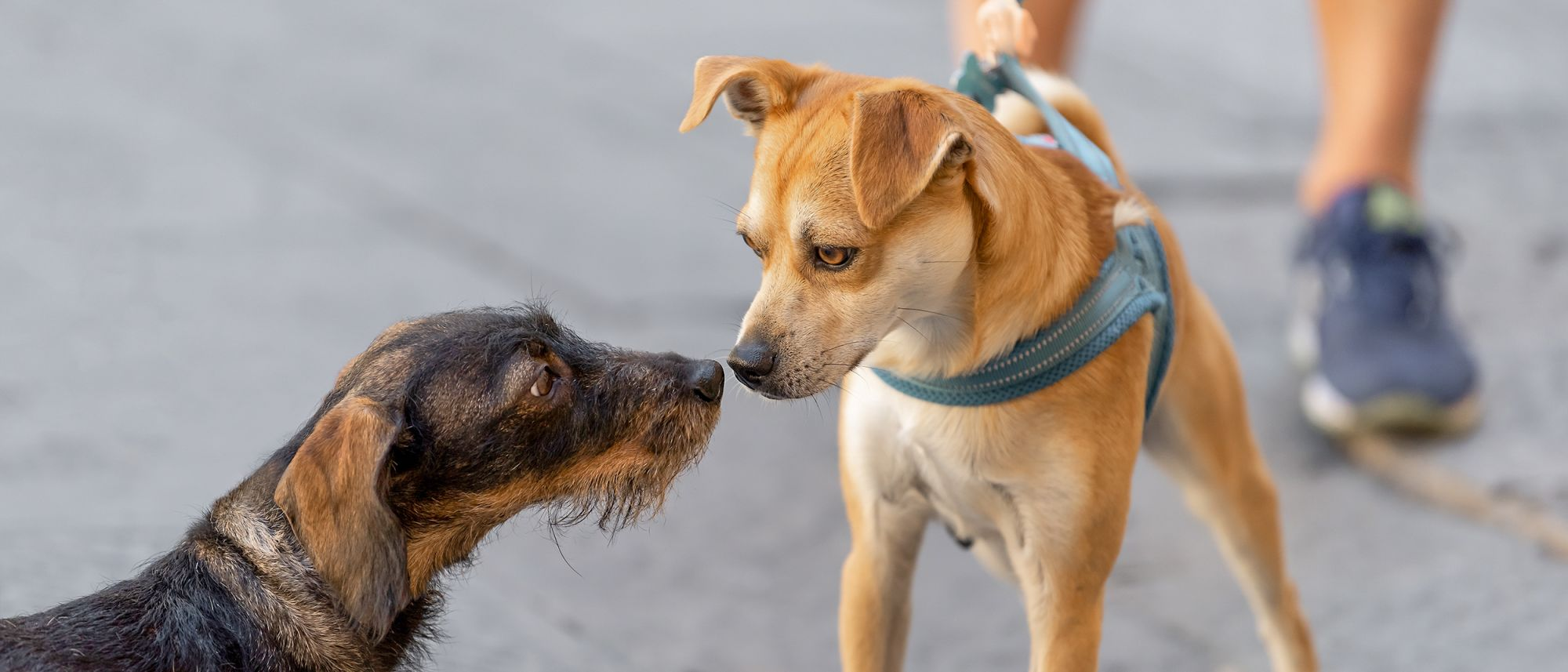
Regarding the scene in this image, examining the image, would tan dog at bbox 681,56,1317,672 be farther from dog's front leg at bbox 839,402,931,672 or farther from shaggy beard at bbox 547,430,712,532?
shaggy beard at bbox 547,430,712,532

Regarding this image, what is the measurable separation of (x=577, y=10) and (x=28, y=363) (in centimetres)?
433

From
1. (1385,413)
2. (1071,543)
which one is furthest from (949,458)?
(1385,413)

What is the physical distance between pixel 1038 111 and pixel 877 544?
1.10 m

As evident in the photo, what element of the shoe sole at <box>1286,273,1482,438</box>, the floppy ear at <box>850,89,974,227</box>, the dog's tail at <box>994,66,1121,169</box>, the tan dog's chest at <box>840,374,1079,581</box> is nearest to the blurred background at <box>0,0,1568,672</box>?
the shoe sole at <box>1286,273,1482,438</box>

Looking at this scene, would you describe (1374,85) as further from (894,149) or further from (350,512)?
(350,512)

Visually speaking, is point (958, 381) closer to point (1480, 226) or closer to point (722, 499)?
point (722, 499)

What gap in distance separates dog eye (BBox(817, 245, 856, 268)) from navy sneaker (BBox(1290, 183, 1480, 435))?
3.09 m

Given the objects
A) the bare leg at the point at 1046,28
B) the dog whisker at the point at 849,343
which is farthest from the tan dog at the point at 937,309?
the bare leg at the point at 1046,28

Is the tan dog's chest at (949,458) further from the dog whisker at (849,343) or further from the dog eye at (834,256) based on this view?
the dog eye at (834,256)

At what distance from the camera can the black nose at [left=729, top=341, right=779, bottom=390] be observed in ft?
9.58

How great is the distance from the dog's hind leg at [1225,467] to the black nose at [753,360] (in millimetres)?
1032

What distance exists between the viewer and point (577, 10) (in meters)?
8.99

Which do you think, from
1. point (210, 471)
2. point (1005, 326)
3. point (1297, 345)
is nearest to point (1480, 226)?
point (1297, 345)

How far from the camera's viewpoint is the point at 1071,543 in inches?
118
